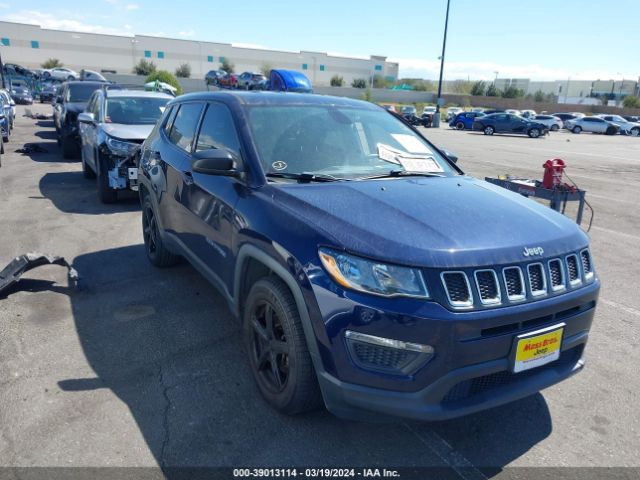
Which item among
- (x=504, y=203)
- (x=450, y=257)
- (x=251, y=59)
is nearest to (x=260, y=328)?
(x=450, y=257)

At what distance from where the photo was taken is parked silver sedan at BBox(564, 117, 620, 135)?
4094cm

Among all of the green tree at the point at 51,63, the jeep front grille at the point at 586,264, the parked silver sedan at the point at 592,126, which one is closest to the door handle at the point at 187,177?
the jeep front grille at the point at 586,264

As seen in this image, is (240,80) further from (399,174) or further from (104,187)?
(399,174)

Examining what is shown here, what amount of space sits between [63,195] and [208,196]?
21.0 ft

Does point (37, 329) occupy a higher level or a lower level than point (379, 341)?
lower

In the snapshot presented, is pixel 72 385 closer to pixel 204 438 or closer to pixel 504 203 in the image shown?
pixel 204 438

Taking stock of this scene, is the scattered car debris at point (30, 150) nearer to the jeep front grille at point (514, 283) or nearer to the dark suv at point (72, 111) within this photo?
the dark suv at point (72, 111)

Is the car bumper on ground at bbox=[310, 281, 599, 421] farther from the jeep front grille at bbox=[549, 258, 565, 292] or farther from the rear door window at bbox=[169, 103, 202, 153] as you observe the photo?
the rear door window at bbox=[169, 103, 202, 153]

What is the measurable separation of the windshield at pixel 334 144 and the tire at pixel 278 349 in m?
0.88

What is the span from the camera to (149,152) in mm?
5297

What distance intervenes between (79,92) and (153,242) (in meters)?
10.5

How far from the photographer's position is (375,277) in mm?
2430

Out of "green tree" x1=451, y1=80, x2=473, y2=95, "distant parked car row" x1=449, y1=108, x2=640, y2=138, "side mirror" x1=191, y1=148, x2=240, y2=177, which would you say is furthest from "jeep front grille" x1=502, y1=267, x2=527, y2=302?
"green tree" x1=451, y1=80, x2=473, y2=95

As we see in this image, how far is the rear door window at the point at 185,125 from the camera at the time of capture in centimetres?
439
